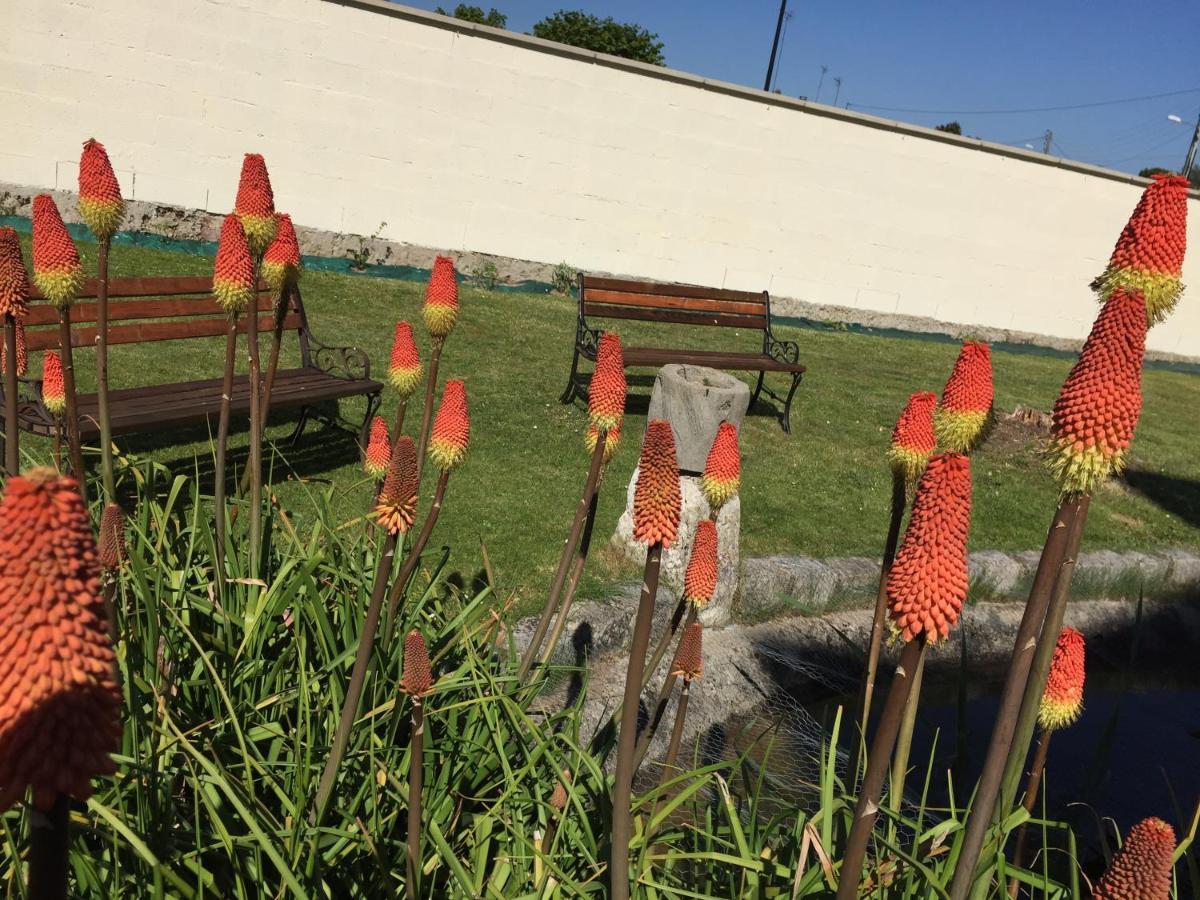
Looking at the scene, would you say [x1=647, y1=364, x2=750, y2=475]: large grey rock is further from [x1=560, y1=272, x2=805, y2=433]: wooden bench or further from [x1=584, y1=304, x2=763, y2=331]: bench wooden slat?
[x1=584, y1=304, x2=763, y2=331]: bench wooden slat

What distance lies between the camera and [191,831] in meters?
2.00

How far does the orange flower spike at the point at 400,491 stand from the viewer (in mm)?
1905

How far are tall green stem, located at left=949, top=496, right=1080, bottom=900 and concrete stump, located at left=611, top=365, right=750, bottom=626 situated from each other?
10.8 feet

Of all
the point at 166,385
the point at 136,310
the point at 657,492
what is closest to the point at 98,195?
the point at 657,492

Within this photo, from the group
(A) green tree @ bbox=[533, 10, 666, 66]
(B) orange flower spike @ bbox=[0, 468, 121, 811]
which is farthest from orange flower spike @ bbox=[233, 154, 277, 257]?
(A) green tree @ bbox=[533, 10, 666, 66]

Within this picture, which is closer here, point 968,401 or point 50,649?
point 50,649

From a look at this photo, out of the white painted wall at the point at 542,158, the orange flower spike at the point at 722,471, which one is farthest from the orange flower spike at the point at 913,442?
the white painted wall at the point at 542,158

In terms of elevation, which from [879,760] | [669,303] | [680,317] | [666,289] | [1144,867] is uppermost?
[666,289]

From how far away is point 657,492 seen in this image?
1655 millimetres

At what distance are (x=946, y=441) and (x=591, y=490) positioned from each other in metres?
0.83

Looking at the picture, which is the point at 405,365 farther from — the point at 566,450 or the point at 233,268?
the point at 566,450

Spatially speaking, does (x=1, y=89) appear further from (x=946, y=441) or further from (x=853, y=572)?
(x=946, y=441)

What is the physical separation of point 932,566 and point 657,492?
20.3 inches

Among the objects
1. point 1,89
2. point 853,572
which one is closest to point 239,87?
point 1,89
